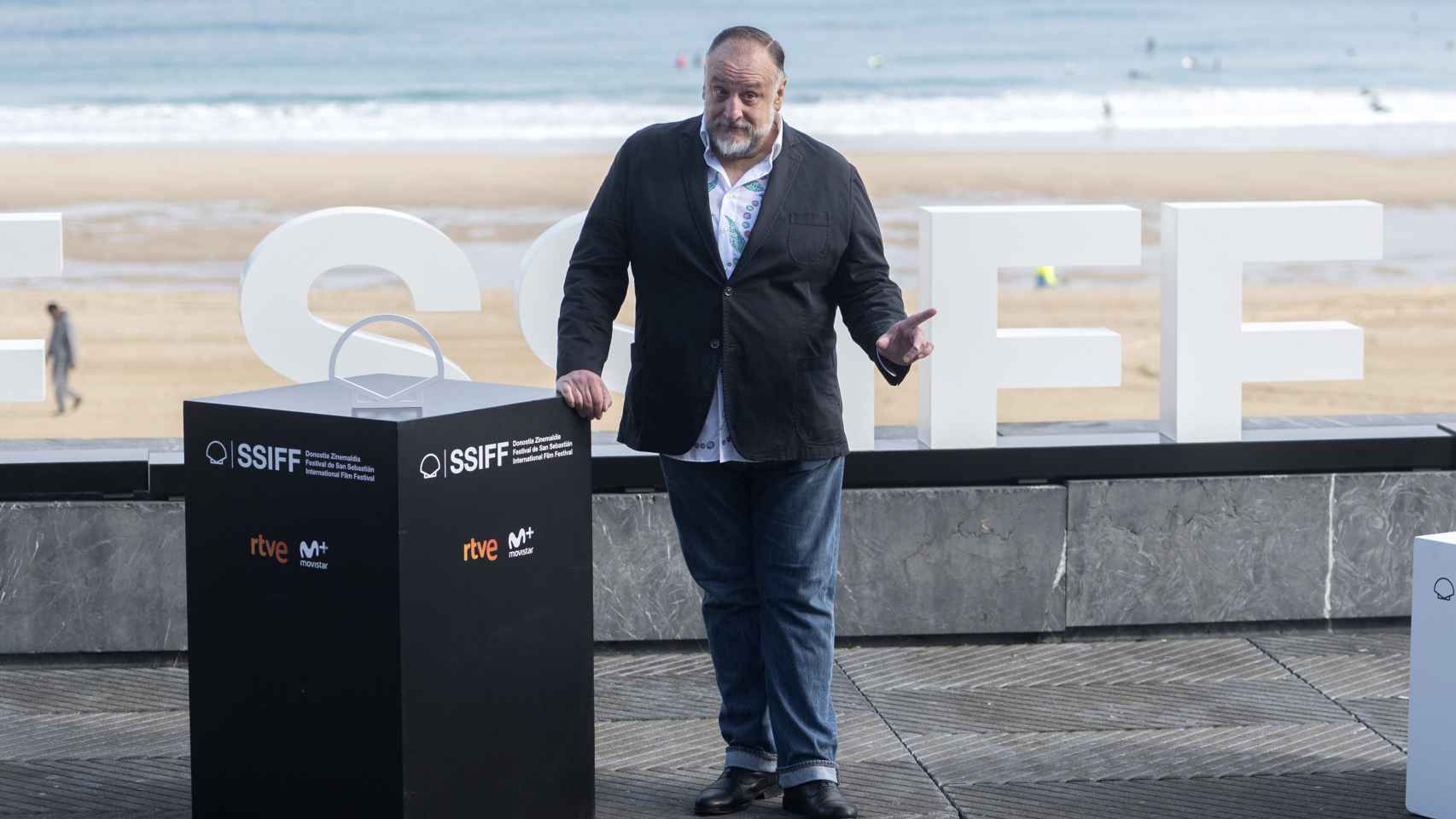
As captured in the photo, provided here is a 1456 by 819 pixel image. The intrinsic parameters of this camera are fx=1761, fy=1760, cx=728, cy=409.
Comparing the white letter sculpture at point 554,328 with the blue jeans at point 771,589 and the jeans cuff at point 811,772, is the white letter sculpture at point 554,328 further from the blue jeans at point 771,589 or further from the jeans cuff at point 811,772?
the jeans cuff at point 811,772

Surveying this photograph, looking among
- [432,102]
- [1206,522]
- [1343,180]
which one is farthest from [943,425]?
[432,102]

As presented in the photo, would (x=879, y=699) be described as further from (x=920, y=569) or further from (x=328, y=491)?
(x=328, y=491)

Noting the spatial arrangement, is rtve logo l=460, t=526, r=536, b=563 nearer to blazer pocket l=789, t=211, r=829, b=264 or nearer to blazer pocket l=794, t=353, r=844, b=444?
blazer pocket l=794, t=353, r=844, b=444

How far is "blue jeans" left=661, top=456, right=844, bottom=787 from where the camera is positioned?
4.60m

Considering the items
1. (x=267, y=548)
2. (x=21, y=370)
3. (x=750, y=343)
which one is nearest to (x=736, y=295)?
(x=750, y=343)

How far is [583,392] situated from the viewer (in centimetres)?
419

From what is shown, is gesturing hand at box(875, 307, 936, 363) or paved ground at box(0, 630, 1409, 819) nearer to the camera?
gesturing hand at box(875, 307, 936, 363)

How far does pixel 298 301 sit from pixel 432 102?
108 feet

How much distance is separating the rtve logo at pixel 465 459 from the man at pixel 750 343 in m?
0.46

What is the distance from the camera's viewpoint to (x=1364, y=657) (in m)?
6.17

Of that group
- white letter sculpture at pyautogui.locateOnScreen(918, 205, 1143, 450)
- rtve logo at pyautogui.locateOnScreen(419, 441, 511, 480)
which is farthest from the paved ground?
rtve logo at pyautogui.locateOnScreen(419, 441, 511, 480)

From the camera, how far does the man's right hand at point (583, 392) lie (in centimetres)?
416

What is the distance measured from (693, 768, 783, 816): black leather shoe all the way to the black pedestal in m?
0.58

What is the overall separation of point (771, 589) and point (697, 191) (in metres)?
1.06
